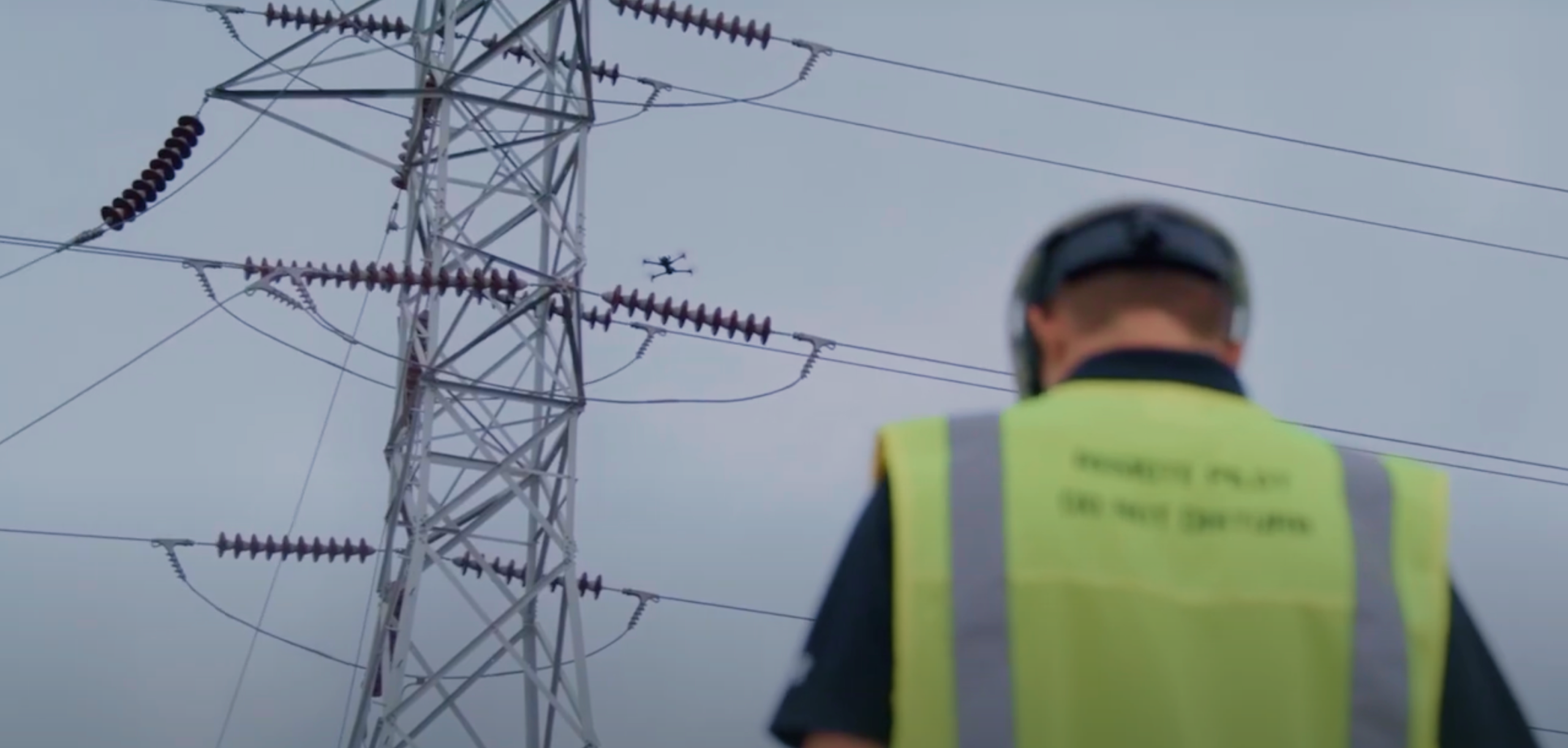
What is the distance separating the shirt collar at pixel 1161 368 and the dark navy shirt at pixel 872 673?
13.8 inches

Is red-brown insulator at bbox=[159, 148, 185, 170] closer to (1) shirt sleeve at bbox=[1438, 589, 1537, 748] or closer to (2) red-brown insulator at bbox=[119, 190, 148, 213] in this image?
(2) red-brown insulator at bbox=[119, 190, 148, 213]

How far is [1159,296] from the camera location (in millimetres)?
2076

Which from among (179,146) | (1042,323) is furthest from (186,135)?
(1042,323)

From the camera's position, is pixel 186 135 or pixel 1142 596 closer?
pixel 1142 596

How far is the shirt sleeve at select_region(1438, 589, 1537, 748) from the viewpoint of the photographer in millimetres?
1848

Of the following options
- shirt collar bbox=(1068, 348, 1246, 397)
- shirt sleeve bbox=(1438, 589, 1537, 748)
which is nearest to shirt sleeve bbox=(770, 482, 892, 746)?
shirt collar bbox=(1068, 348, 1246, 397)

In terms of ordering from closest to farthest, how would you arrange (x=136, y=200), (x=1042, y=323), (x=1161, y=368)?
1. (x=1161, y=368)
2. (x=1042, y=323)
3. (x=136, y=200)

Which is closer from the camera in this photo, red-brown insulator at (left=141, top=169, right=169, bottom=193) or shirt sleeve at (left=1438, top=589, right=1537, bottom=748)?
shirt sleeve at (left=1438, top=589, right=1537, bottom=748)

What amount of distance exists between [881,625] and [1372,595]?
1.95 ft

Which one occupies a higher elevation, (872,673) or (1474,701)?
(1474,701)

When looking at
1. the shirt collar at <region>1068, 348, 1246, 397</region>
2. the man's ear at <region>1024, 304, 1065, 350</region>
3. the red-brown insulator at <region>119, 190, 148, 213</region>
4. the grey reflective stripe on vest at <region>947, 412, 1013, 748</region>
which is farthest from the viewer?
the red-brown insulator at <region>119, 190, 148, 213</region>

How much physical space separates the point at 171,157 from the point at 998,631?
11.6 metres

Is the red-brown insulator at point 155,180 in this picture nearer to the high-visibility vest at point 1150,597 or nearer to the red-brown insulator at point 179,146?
the red-brown insulator at point 179,146

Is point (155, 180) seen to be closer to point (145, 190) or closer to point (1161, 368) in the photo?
point (145, 190)
